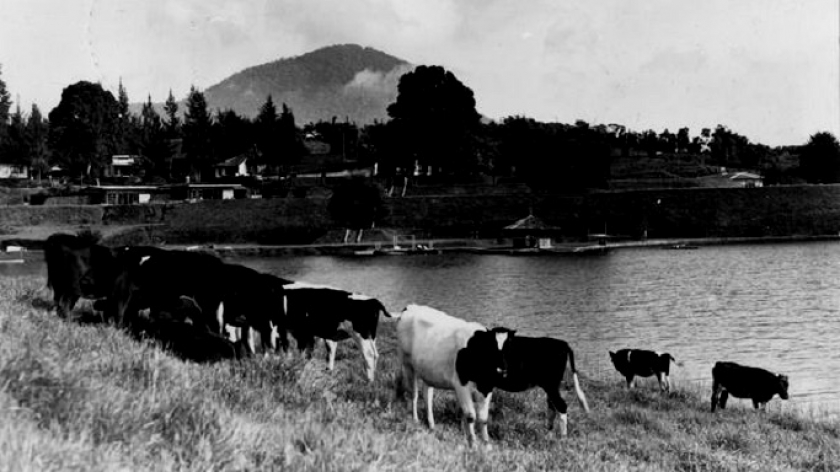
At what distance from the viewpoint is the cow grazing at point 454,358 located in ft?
38.9

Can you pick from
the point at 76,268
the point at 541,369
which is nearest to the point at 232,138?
the point at 76,268

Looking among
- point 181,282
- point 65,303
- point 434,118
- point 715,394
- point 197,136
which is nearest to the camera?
point 65,303

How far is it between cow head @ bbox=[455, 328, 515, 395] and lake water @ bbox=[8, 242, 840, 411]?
13443mm

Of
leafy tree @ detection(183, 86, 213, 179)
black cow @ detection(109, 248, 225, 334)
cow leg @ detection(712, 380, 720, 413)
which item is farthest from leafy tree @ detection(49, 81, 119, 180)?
cow leg @ detection(712, 380, 720, 413)

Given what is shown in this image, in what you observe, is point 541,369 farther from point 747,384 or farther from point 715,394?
point 747,384

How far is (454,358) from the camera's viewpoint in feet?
41.4

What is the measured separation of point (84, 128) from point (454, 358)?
143443 mm

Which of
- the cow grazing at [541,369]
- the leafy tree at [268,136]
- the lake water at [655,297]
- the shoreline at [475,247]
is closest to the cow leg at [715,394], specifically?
the lake water at [655,297]

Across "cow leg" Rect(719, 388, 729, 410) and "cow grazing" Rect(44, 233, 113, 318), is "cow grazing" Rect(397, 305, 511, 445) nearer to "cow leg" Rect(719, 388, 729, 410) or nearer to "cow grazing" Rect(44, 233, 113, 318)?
"cow grazing" Rect(44, 233, 113, 318)

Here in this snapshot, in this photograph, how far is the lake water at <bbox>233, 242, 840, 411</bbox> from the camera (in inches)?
1239

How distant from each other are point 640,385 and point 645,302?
2871 centimetres

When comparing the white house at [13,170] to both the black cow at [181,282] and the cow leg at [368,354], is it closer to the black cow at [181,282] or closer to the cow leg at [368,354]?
the black cow at [181,282]

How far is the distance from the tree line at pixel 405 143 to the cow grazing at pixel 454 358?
104 m

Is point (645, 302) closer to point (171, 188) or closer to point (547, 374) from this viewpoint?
point (547, 374)
